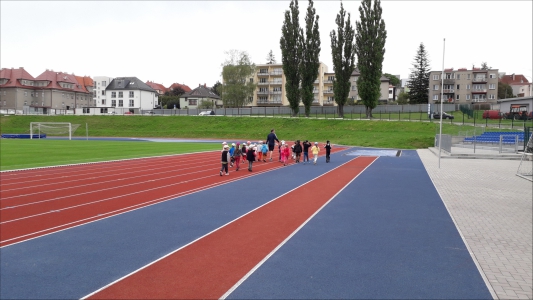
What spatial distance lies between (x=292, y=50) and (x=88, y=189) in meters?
47.4

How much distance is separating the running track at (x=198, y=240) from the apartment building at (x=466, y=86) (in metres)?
77.8

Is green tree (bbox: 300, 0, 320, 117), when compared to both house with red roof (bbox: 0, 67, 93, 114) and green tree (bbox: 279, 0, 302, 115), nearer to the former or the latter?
green tree (bbox: 279, 0, 302, 115)

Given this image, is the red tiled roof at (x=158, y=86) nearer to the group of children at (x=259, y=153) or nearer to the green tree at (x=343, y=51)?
the green tree at (x=343, y=51)

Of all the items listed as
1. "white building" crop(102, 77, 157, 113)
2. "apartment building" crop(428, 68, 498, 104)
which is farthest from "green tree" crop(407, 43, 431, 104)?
"white building" crop(102, 77, 157, 113)

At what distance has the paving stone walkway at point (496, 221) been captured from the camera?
19.5ft

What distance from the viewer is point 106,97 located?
96500 millimetres

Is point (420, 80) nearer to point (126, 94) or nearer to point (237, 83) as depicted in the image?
point (237, 83)

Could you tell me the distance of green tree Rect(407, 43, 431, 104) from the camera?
82.4 meters

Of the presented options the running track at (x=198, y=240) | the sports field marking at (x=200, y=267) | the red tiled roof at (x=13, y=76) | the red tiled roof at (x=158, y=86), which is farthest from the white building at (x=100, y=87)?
the sports field marking at (x=200, y=267)

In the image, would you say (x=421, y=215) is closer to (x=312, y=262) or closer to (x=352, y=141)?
(x=312, y=262)

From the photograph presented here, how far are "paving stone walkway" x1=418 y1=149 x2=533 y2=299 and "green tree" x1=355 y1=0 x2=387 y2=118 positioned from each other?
3509cm

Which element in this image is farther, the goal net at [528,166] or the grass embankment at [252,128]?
the grass embankment at [252,128]

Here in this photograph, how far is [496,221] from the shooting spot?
9.45 metres

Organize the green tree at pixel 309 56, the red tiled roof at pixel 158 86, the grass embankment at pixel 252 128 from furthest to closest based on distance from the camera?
the red tiled roof at pixel 158 86 → the green tree at pixel 309 56 → the grass embankment at pixel 252 128
